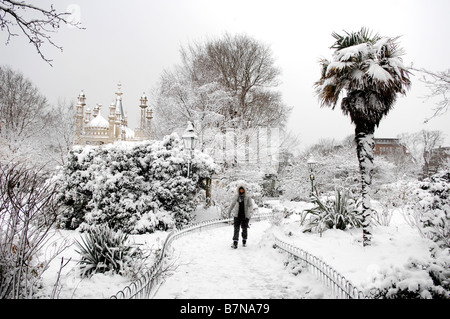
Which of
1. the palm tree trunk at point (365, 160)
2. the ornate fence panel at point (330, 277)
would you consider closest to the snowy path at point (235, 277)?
the ornate fence panel at point (330, 277)

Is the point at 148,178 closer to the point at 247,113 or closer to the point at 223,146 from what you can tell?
the point at 223,146

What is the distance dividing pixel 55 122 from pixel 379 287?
2602 cm

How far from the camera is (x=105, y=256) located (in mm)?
4508

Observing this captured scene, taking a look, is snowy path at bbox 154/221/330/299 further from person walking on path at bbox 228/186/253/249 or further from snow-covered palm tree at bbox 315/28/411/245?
snow-covered palm tree at bbox 315/28/411/245

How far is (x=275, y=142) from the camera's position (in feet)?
58.8

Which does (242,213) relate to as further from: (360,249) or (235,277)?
(360,249)

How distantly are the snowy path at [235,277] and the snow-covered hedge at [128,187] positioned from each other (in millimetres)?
2397

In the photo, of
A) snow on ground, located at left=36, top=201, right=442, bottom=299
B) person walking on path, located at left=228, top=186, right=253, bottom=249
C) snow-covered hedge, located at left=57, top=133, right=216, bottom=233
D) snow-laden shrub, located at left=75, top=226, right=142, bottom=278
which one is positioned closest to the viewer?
snow on ground, located at left=36, top=201, right=442, bottom=299

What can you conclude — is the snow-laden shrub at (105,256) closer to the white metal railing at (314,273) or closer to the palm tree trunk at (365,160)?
the white metal railing at (314,273)

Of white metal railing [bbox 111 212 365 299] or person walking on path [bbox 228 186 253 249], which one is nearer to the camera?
white metal railing [bbox 111 212 365 299]

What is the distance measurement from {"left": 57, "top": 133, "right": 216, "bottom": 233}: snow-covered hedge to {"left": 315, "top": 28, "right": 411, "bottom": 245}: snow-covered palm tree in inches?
230

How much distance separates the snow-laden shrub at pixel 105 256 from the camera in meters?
4.44

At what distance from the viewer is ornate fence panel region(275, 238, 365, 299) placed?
3.20 meters

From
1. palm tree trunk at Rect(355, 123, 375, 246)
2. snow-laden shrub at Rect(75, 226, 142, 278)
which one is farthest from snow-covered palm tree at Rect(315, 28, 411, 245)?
snow-laden shrub at Rect(75, 226, 142, 278)
